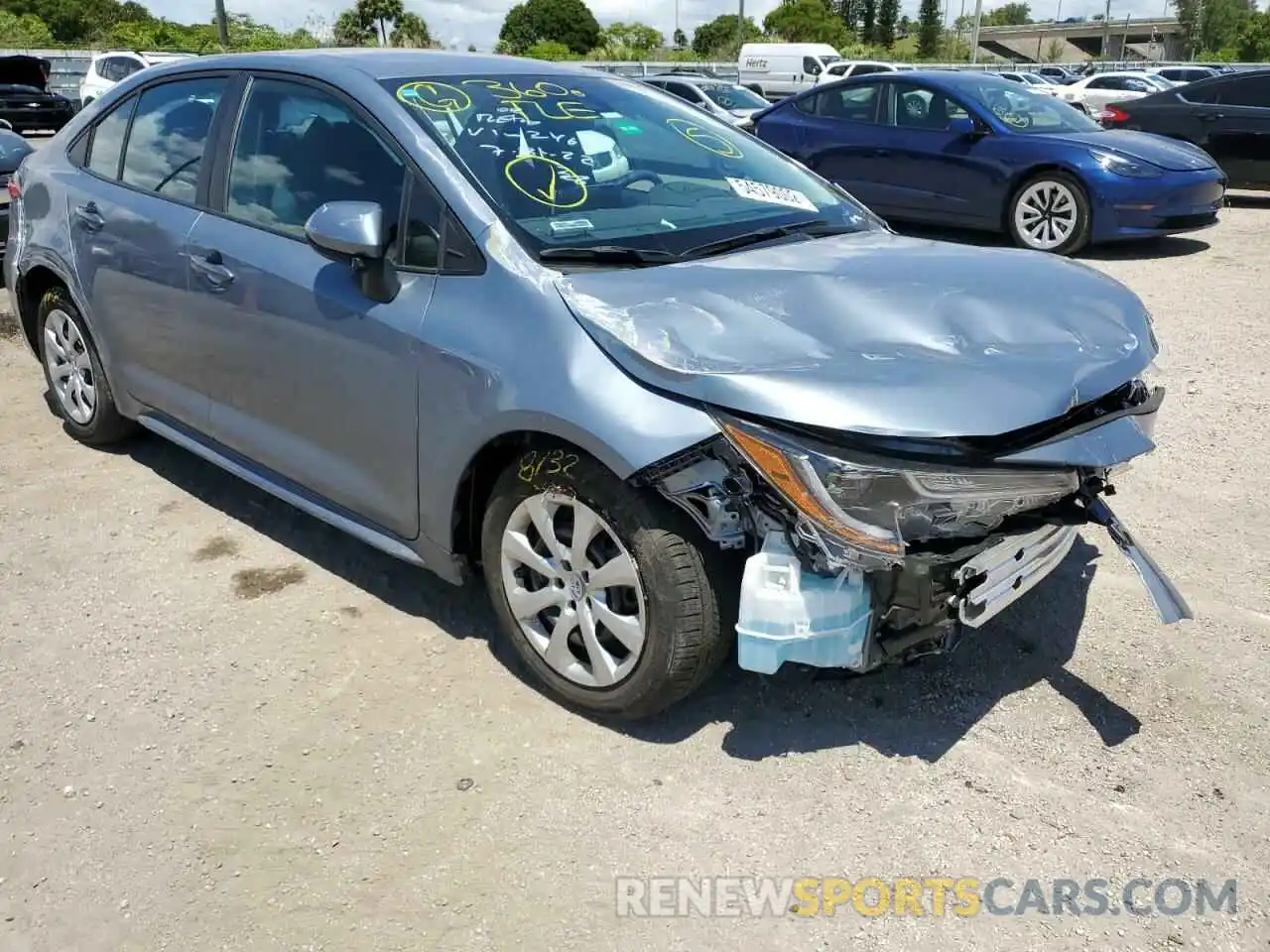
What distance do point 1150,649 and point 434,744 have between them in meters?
2.16

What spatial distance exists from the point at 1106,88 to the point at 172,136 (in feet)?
77.1

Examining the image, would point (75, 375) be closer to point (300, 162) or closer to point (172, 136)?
point (172, 136)

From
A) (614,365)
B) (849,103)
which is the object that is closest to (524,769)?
(614,365)

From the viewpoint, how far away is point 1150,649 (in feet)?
10.9

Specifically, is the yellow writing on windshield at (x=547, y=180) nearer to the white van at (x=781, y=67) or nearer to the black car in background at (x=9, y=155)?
the black car in background at (x=9, y=155)

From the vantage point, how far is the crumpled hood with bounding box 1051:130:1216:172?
8.89 meters

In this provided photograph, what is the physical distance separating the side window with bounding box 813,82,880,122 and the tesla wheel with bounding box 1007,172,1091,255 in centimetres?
168

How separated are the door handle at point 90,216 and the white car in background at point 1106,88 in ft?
69.0

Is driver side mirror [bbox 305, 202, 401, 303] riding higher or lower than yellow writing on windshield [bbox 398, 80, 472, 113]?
lower

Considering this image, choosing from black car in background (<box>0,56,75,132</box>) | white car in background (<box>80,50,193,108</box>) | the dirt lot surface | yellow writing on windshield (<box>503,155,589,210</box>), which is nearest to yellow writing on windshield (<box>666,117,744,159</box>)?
yellow writing on windshield (<box>503,155,589,210</box>)

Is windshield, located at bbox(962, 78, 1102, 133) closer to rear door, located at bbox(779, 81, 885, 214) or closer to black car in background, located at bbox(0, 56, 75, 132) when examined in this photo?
rear door, located at bbox(779, 81, 885, 214)

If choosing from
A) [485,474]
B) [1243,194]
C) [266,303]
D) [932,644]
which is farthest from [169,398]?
[1243,194]

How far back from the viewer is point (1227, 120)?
11734 millimetres

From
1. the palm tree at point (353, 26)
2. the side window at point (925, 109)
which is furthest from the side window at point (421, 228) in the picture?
the palm tree at point (353, 26)
